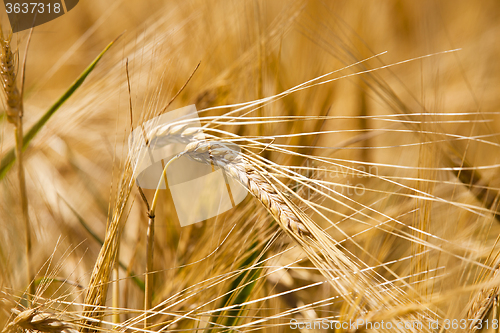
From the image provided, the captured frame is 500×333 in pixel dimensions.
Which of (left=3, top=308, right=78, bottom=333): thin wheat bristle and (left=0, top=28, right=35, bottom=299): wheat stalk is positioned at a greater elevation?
(left=0, top=28, right=35, bottom=299): wheat stalk

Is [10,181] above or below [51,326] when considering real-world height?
above

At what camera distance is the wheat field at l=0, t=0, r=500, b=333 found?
307 millimetres

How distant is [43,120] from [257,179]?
0.32m

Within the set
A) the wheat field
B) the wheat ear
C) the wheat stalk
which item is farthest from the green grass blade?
the wheat stalk

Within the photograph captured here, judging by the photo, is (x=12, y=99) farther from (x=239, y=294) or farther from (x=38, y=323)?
(x=239, y=294)

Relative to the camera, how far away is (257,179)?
1.01 feet

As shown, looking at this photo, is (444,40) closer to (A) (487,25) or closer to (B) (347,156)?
(A) (487,25)

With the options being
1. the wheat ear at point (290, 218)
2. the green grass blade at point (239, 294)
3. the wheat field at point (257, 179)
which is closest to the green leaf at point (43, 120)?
the wheat field at point (257, 179)

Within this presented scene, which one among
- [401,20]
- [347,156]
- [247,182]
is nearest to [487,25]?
[401,20]

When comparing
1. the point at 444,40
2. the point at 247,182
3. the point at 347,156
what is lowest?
the point at 347,156

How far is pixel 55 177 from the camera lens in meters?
0.65

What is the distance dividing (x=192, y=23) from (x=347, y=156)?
492 mm

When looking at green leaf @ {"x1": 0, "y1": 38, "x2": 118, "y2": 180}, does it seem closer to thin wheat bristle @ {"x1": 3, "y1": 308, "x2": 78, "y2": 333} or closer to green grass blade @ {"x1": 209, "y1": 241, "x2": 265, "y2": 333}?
thin wheat bristle @ {"x1": 3, "y1": 308, "x2": 78, "y2": 333}

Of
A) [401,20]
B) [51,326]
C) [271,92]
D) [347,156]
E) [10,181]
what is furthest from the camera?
[401,20]
